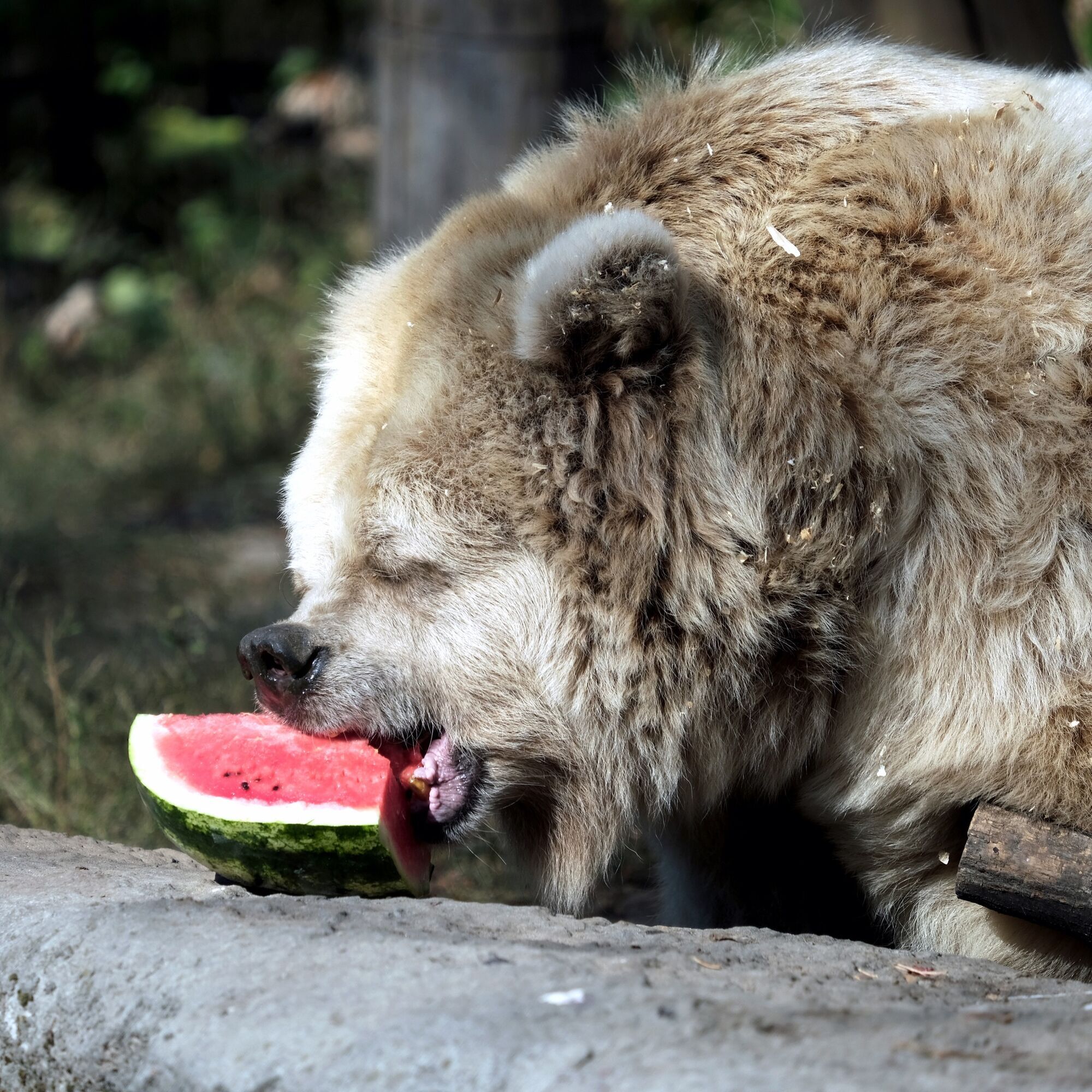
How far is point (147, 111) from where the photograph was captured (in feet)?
38.4

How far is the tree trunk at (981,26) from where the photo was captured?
5.20 m

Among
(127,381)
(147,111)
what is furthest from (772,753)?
(147,111)

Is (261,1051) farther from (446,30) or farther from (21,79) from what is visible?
(21,79)

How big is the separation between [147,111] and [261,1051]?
11.0m

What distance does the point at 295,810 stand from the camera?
2.71 meters

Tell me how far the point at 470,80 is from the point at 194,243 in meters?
5.73

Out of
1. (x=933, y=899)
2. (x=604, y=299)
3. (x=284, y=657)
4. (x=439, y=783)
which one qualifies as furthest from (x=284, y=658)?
(x=933, y=899)

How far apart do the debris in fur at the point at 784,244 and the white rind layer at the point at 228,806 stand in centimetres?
127

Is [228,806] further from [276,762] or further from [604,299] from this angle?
[604,299]

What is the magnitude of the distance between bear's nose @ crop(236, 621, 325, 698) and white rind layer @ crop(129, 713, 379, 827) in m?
0.22

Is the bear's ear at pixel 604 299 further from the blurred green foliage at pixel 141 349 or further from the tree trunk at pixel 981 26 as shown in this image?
the tree trunk at pixel 981 26

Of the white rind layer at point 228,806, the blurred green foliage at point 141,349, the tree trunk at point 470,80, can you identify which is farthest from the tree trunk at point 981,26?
the white rind layer at point 228,806

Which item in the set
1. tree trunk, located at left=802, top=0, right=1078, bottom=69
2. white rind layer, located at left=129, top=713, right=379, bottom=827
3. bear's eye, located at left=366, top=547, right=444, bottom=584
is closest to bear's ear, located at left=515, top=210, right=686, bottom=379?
bear's eye, located at left=366, top=547, right=444, bottom=584

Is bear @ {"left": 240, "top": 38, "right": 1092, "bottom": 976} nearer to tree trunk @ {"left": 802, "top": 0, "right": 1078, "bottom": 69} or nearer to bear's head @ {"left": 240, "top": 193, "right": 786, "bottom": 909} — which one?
bear's head @ {"left": 240, "top": 193, "right": 786, "bottom": 909}
